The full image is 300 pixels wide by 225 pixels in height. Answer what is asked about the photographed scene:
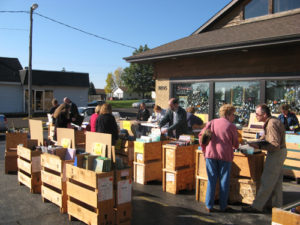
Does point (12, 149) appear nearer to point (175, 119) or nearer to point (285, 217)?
point (175, 119)

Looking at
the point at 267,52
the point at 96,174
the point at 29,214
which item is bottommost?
the point at 29,214

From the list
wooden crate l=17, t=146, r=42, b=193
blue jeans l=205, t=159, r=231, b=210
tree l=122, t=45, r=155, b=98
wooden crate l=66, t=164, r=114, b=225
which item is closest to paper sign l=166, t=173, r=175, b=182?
blue jeans l=205, t=159, r=231, b=210

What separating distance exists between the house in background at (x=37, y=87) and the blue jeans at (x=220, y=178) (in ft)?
89.4

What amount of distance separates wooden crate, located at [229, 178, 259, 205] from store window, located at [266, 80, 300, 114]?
14.2 feet

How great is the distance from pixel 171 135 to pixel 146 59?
16.2 ft

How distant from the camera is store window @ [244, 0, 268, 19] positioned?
1119 centimetres

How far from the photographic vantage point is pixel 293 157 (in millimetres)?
7090

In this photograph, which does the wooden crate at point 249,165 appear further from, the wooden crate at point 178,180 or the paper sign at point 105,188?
the paper sign at point 105,188

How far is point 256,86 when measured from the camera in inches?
371

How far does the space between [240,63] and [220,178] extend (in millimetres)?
5631

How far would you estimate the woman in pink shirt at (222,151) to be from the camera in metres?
4.95

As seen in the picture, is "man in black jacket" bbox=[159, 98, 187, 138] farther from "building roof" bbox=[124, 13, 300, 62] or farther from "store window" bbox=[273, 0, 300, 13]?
"store window" bbox=[273, 0, 300, 13]

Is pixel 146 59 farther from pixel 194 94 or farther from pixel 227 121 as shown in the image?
pixel 227 121

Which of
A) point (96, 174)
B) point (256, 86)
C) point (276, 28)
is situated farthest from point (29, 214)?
point (276, 28)
